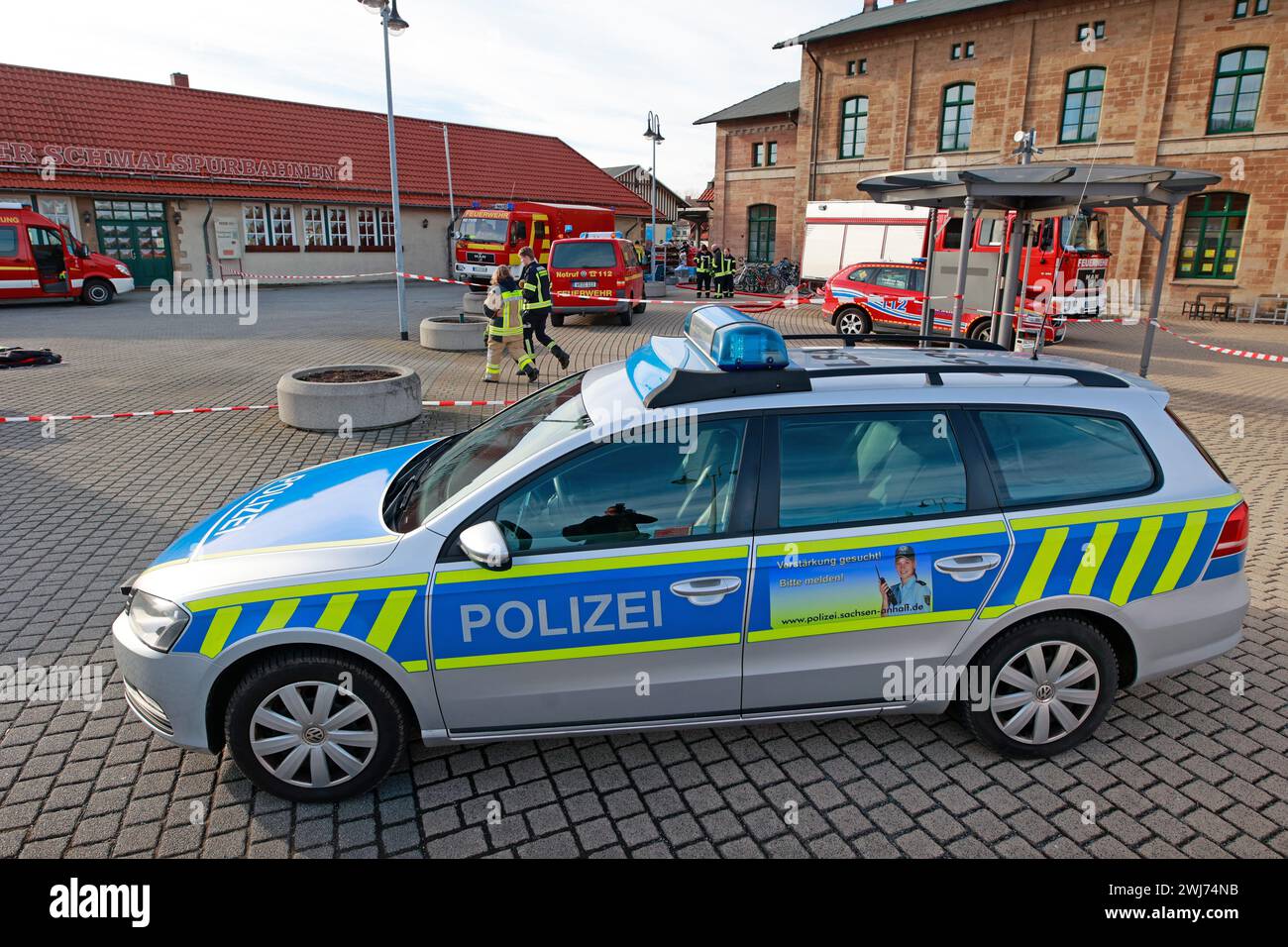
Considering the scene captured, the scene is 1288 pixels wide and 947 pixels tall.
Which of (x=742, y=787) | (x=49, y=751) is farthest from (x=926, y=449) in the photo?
(x=49, y=751)

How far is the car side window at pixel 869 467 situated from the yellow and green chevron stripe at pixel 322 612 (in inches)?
58.5

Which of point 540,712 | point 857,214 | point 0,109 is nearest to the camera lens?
point 540,712

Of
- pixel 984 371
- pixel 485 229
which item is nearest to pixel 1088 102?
pixel 485 229

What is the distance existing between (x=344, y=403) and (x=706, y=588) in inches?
266

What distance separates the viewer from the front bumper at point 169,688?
3.07 meters

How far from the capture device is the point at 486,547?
2.99 metres

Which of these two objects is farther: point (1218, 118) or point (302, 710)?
point (1218, 118)

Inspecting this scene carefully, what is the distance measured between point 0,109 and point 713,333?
30.8 m

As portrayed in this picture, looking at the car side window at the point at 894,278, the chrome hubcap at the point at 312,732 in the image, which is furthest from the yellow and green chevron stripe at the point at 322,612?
the car side window at the point at 894,278

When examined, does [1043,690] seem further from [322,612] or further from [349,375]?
[349,375]

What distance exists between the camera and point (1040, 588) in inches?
132

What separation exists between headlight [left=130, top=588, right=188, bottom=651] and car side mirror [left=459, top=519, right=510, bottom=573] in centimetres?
109

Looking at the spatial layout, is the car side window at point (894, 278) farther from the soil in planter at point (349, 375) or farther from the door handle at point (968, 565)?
the door handle at point (968, 565)
